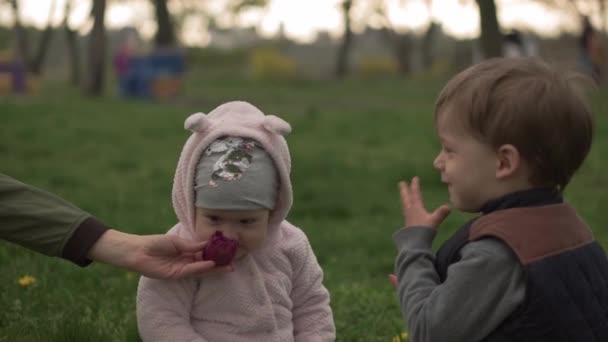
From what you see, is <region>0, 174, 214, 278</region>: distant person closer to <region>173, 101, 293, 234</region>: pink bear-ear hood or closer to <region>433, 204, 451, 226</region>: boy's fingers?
<region>173, 101, 293, 234</region>: pink bear-ear hood

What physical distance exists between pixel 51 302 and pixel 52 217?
5.15ft

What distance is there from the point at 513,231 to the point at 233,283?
1.04 metres

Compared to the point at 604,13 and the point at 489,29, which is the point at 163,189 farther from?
the point at 604,13

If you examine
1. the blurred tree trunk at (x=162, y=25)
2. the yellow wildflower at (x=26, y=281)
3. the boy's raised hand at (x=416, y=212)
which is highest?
the boy's raised hand at (x=416, y=212)

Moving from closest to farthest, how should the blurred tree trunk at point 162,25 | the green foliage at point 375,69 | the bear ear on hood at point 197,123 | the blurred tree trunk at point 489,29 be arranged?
the bear ear on hood at point 197,123
the blurred tree trunk at point 489,29
the blurred tree trunk at point 162,25
the green foliage at point 375,69

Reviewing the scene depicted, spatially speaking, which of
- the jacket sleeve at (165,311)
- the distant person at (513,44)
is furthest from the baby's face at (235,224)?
the distant person at (513,44)

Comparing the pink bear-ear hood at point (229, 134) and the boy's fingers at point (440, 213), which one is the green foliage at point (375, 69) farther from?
the boy's fingers at point (440, 213)

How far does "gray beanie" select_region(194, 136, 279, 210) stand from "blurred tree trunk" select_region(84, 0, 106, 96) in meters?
15.6

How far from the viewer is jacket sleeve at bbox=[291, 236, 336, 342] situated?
338 centimetres

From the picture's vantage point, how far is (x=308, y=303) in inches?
135

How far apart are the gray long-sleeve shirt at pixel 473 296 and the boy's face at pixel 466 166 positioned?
0.61 ft

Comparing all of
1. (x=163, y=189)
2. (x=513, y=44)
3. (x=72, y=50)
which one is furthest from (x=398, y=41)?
(x=163, y=189)

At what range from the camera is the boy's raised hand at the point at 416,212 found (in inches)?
114

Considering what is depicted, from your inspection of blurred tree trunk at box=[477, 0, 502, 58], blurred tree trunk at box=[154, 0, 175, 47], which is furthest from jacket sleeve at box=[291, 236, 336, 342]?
blurred tree trunk at box=[154, 0, 175, 47]
